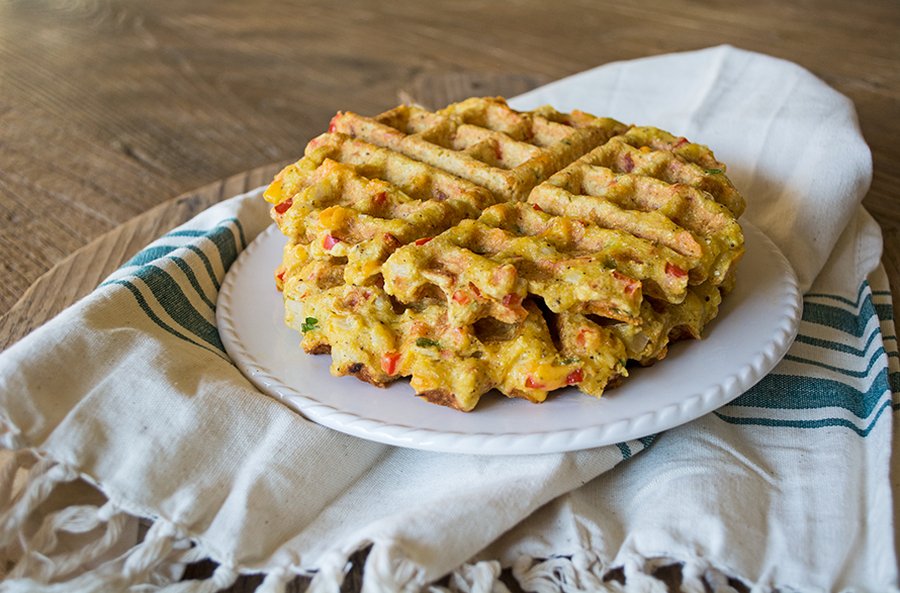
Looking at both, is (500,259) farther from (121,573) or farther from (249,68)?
(249,68)

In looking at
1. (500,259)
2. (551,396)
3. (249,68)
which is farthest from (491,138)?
(249,68)

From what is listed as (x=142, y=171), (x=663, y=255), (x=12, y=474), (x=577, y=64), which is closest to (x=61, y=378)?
(x=12, y=474)

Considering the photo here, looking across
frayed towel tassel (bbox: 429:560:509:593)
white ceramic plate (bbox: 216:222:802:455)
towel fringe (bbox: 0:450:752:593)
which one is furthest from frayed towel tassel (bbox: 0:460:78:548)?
frayed towel tassel (bbox: 429:560:509:593)

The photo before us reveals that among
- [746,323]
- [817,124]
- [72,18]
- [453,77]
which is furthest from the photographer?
[72,18]

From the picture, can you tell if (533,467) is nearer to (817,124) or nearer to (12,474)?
(12,474)

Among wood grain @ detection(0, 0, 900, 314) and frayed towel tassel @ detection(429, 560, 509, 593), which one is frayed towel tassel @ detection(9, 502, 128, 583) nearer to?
frayed towel tassel @ detection(429, 560, 509, 593)
